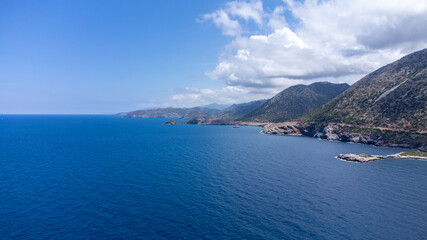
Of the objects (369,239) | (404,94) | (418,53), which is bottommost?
(369,239)

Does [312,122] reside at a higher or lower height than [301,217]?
higher

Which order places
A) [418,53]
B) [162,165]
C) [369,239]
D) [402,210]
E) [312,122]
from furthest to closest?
[312,122] → [418,53] → [162,165] → [402,210] → [369,239]

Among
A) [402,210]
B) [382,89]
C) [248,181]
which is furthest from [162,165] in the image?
[382,89]

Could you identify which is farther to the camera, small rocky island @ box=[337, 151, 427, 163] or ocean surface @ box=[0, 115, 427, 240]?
small rocky island @ box=[337, 151, 427, 163]

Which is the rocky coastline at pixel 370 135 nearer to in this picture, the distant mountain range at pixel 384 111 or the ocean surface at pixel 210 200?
the distant mountain range at pixel 384 111

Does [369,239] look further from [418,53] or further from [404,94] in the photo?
[418,53]

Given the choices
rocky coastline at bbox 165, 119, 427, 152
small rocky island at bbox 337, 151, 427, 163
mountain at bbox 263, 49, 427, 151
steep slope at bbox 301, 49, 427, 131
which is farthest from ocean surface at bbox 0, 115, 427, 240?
steep slope at bbox 301, 49, 427, 131

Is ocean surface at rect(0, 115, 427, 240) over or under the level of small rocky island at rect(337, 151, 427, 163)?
under

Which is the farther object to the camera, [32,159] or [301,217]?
[32,159]

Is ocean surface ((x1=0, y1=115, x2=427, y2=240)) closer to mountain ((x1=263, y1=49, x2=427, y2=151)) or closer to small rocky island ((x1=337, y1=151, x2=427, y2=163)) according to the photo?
small rocky island ((x1=337, y1=151, x2=427, y2=163))
